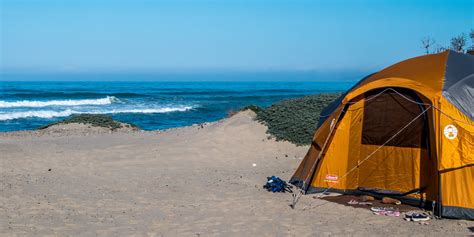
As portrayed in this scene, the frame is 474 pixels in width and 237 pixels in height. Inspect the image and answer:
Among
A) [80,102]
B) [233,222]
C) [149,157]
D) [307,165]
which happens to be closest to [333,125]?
[307,165]

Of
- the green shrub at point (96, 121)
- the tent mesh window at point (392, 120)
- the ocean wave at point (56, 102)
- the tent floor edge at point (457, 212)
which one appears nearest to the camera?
the tent floor edge at point (457, 212)

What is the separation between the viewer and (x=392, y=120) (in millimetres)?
8906

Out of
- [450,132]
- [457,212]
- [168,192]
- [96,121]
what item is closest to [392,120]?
[450,132]

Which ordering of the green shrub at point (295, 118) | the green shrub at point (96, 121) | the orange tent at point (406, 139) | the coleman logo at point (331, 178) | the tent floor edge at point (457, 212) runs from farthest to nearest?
the green shrub at point (96, 121), the green shrub at point (295, 118), the coleman logo at point (331, 178), the orange tent at point (406, 139), the tent floor edge at point (457, 212)

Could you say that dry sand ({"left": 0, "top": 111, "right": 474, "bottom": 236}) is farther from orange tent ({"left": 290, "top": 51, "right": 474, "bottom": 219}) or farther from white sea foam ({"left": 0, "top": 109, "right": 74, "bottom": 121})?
white sea foam ({"left": 0, "top": 109, "right": 74, "bottom": 121})

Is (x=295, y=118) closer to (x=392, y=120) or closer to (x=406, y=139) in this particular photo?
(x=392, y=120)

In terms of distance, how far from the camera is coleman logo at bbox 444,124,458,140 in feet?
26.4

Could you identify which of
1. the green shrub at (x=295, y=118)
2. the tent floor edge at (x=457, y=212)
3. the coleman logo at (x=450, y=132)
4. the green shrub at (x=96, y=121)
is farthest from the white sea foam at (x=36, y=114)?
the tent floor edge at (x=457, y=212)

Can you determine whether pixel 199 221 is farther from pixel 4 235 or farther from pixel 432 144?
pixel 432 144

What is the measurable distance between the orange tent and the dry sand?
1.94ft

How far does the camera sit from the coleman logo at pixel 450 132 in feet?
26.4

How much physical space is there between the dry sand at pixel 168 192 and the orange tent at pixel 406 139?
0.59 m

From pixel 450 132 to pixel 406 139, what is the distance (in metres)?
0.84

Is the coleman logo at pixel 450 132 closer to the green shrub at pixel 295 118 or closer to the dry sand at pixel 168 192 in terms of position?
the dry sand at pixel 168 192
